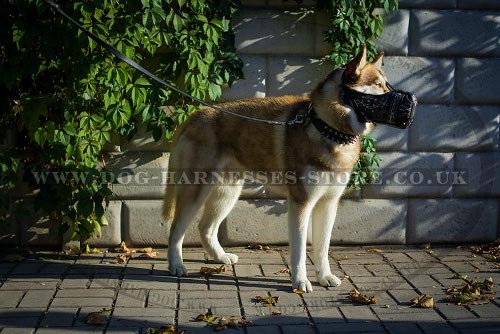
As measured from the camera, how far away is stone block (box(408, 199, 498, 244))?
5758mm

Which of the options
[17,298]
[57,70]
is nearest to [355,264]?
[17,298]

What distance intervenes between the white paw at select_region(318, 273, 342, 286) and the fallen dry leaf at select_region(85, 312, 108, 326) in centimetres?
160

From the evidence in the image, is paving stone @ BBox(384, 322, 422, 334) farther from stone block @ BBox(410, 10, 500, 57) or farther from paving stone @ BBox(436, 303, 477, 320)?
stone block @ BBox(410, 10, 500, 57)

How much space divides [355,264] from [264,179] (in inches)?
43.0

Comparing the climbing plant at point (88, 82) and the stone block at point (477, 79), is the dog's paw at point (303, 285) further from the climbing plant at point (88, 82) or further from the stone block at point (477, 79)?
the stone block at point (477, 79)

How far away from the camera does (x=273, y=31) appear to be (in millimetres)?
5441

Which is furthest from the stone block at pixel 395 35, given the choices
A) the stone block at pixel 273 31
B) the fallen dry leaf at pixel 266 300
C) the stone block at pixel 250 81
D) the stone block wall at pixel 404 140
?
the fallen dry leaf at pixel 266 300

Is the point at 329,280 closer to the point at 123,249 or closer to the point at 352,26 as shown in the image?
the point at 123,249

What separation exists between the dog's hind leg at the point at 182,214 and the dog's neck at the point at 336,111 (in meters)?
1.13

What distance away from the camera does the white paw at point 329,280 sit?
4555 mm

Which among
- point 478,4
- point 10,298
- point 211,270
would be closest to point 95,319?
point 10,298

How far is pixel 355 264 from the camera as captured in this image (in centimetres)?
518

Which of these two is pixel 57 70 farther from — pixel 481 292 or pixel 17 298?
pixel 481 292

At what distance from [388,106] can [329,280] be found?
1.36 meters
